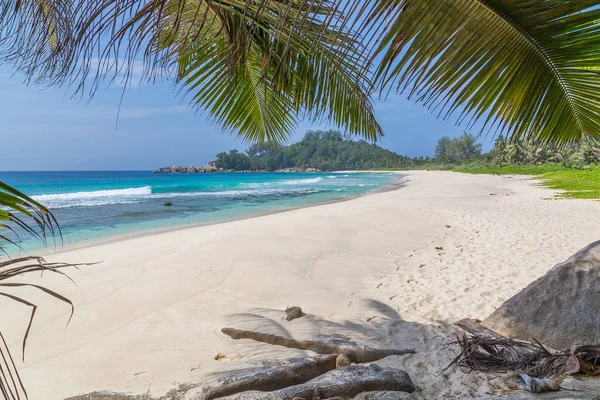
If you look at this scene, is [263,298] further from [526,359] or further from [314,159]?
[314,159]

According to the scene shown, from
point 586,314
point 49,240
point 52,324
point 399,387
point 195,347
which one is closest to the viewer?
point 399,387

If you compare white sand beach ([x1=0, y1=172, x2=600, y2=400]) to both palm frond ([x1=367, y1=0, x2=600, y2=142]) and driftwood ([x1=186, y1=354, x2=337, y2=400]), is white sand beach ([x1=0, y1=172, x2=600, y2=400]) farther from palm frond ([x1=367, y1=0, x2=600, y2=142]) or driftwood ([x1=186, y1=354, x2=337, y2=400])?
palm frond ([x1=367, y1=0, x2=600, y2=142])

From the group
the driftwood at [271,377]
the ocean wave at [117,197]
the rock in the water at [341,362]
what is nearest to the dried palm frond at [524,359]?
the rock in the water at [341,362]

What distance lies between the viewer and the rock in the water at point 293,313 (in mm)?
3774

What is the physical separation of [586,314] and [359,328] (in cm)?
171

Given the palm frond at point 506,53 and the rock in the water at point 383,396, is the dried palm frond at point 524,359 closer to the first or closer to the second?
the rock in the water at point 383,396

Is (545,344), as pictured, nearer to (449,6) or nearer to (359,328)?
(359,328)

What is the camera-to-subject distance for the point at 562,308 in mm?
2977

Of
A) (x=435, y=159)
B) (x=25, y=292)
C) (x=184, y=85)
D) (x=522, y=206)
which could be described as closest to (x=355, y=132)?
(x=184, y=85)

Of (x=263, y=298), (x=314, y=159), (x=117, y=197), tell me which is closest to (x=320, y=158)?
(x=314, y=159)

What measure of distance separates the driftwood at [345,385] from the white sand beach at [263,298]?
0.75 feet

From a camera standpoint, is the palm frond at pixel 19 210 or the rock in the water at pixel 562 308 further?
the rock in the water at pixel 562 308

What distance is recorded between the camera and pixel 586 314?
9.46 feet

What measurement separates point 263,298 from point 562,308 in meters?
2.84
